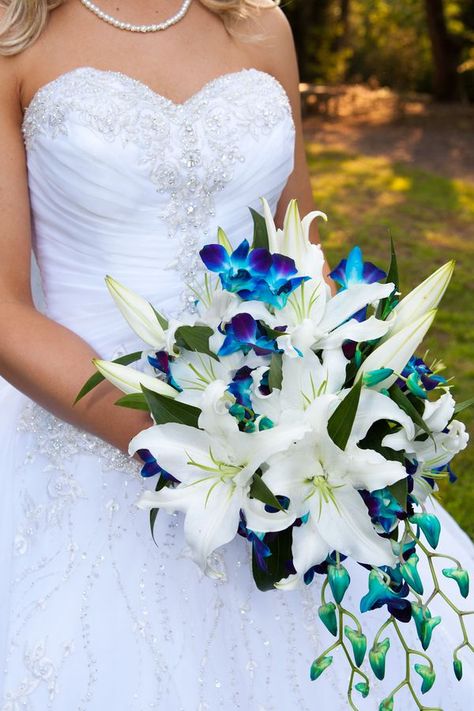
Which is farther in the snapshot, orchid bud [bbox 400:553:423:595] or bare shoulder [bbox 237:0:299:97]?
bare shoulder [bbox 237:0:299:97]

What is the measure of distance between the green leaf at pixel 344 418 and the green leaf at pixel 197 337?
28 cm

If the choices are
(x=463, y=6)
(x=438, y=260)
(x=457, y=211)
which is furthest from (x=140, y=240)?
(x=463, y=6)

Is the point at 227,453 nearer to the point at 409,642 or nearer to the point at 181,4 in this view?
the point at 409,642

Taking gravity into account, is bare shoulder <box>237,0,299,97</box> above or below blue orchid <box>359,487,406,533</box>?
above

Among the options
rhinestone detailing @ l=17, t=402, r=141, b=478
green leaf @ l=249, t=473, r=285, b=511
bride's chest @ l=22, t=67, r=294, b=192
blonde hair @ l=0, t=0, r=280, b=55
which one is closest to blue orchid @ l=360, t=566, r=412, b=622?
green leaf @ l=249, t=473, r=285, b=511

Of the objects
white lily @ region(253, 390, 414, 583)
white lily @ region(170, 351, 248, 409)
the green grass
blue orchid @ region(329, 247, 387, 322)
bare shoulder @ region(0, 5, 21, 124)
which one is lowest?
the green grass

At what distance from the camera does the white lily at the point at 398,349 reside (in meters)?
1.60

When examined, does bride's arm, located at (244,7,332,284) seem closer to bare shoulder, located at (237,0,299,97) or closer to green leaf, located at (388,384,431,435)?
bare shoulder, located at (237,0,299,97)

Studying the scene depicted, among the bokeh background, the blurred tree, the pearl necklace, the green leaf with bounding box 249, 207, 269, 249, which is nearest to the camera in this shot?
the green leaf with bounding box 249, 207, 269, 249

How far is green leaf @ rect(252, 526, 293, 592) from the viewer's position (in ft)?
5.60

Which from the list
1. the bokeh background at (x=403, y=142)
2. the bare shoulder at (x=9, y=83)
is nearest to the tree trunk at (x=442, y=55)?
the bokeh background at (x=403, y=142)

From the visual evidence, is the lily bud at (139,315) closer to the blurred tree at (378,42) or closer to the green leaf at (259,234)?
the green leaf at (259,234)

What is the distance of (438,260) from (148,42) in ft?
18.7

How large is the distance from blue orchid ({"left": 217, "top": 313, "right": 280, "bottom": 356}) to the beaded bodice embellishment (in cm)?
82
